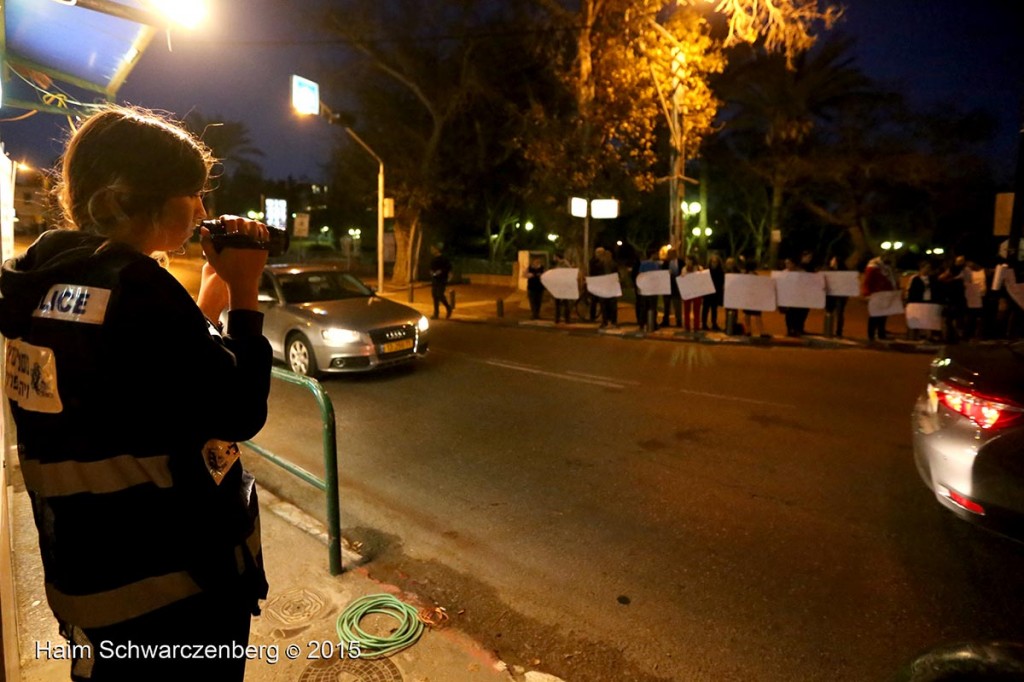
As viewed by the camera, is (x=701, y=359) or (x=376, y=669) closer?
(x=376, y=669)

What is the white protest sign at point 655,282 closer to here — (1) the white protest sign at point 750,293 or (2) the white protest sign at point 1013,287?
(1) the white protest sign at point 750,293

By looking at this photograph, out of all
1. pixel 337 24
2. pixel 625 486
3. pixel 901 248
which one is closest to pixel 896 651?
pixel 625 486

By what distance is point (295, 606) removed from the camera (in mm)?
3539

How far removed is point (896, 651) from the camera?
3359 mm

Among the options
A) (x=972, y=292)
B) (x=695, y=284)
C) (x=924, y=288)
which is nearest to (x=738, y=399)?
(x=695, y=284)

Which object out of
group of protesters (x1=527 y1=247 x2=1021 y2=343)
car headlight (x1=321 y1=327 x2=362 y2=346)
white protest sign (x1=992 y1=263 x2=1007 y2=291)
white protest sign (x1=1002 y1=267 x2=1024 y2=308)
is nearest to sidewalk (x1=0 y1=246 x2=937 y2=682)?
car headlight (x1=321 y1=327 x2=362 y2=346)

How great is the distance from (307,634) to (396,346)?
616cm

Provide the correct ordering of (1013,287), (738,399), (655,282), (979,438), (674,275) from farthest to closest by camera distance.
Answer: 1. (674,275)
2. (655,282)
3. (1013,287)
4. (738,399)
5. (979,438)

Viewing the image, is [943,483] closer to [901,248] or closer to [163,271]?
[163,271]

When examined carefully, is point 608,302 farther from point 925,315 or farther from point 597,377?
point 925,315

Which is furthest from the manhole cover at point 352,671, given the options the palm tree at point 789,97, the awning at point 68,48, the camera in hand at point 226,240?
the palm tree at point 789,97

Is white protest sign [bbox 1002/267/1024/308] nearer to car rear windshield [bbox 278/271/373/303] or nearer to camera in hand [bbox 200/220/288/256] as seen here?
car rear windshield [bbox 278/271/373/303]

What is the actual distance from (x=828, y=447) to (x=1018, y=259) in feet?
34.7

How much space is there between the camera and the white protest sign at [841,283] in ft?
43.5
